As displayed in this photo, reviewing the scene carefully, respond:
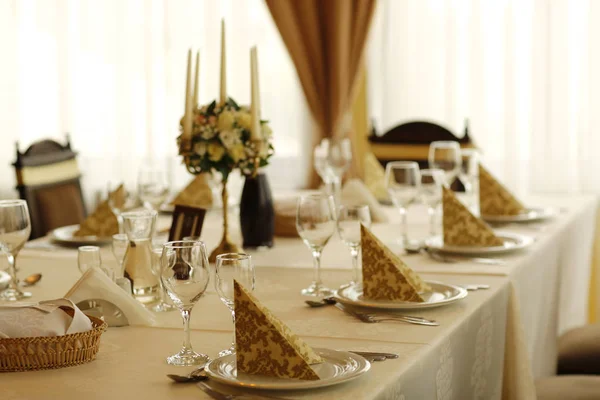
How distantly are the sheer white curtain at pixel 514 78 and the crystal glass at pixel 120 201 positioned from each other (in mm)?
2468

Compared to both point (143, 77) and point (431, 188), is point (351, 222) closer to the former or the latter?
point (431, 188)

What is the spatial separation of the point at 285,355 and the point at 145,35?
13.2 ft

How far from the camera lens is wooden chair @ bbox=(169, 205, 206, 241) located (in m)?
2.14

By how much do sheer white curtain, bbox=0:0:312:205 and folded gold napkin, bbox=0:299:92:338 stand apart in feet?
11.4

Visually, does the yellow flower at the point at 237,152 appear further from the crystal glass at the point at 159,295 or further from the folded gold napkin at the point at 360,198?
the folded gold napkin at the point at 360,198

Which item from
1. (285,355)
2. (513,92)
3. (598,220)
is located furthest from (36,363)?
(513,92)

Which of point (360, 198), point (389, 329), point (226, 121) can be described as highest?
point (226, 121)

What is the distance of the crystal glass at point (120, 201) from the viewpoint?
8.33ft

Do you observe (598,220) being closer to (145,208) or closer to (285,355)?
(145,208)

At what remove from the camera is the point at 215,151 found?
213 centimetres

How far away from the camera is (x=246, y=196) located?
2443 mm

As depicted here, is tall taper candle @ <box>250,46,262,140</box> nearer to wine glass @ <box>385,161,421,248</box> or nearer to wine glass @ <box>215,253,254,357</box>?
wine glass @ <box>385,161,421,248</box>

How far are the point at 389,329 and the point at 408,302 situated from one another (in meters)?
0.15

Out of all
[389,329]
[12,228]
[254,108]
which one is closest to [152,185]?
[254,108]
